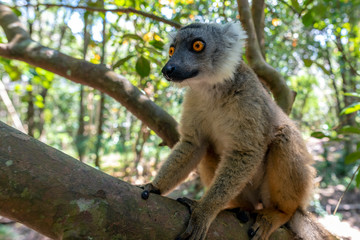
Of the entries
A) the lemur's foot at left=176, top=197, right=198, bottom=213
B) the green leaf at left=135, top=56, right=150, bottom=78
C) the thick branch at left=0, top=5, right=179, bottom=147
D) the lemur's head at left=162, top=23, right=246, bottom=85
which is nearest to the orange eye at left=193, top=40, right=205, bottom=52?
the lemur's head at left=162, top=23, right=246, bottom=85

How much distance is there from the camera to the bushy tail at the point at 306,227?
10.1 ft

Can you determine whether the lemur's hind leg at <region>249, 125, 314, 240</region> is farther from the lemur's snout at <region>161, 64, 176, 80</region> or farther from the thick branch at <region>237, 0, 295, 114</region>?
the lemur's snout at <region>161, 64, 176, 80</region>

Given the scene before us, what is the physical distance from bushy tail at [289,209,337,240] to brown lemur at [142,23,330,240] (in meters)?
0.03

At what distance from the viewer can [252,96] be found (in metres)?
3.39

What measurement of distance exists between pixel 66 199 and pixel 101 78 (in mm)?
2752

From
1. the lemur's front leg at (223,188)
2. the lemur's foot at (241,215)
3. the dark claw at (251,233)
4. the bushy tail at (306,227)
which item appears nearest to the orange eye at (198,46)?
the lemur's front leg at (223,188)

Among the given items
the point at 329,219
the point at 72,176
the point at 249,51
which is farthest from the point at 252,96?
the point at 329,219

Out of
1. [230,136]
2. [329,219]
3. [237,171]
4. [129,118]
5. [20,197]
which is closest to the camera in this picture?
[20,197]

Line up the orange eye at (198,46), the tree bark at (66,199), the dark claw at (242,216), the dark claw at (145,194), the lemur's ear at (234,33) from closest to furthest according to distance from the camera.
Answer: the tree bark at (66,199), the dark claw at (145,194), the dark claw at (242,216), the orange eye at (198,46), the lemur's ear at (234,33)

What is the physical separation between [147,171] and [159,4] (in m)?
6.74

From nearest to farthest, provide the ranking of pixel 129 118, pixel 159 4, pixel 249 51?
pixel 249 51
pixel 159 4
pixel 129 118

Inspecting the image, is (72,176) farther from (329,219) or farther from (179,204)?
(329,219)

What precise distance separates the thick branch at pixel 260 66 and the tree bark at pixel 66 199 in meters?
3.00

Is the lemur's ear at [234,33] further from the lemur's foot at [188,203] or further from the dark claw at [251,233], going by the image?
the dark claw at [251,233]
